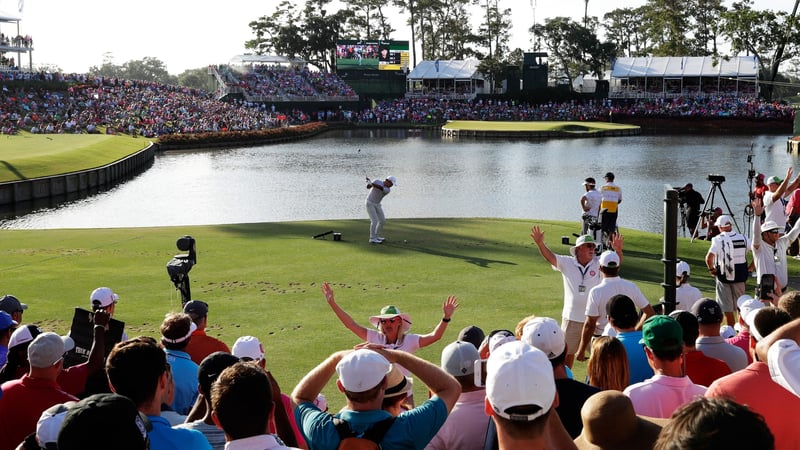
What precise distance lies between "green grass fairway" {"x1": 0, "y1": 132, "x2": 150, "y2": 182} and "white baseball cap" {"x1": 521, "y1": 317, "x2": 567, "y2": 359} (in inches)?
1440

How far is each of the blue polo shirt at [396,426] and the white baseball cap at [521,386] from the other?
78 centimetres

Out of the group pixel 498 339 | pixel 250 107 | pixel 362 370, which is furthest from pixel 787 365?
pixel 250 107

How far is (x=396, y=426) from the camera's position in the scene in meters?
4.20

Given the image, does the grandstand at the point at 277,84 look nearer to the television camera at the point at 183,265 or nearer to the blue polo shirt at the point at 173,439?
the television camera at the point at 183,265

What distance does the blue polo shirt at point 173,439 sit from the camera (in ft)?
13.0

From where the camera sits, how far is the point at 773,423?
4.45 meters

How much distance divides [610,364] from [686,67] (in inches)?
3793

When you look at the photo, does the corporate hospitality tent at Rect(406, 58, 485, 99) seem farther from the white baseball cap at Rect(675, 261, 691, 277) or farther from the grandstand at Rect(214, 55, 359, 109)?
the white baseball cap at Rect(675, 261, 691, 277)

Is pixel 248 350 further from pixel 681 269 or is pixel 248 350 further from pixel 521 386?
pixel 681 269

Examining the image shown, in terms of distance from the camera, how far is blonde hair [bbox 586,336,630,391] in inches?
213

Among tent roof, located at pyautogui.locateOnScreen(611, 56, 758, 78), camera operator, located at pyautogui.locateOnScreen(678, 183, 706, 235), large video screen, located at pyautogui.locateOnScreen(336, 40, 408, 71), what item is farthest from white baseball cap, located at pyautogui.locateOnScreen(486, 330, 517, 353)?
large video screen, located at pyautogui.locateOnScreen(336, 40, 408, 71)

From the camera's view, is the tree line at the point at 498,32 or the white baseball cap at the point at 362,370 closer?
the white baseball cap at the point at 362,370

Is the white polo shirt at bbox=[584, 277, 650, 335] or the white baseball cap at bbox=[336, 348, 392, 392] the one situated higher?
the white baseball cap at bbox=[336, 348, 392, 392]

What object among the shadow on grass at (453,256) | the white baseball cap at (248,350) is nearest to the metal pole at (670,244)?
the white baseball cap at (248,350)
